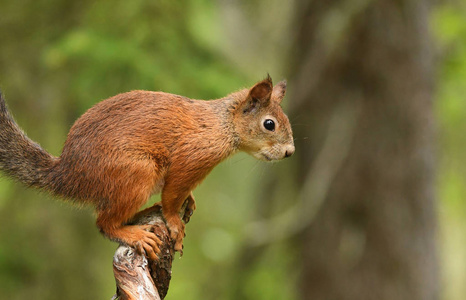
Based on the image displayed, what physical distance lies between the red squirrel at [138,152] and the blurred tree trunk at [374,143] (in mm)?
2947

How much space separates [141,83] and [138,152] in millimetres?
1549

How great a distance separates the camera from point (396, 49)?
20.2 ft

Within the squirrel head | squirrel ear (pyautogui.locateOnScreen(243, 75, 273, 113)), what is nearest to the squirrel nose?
the squirrel head

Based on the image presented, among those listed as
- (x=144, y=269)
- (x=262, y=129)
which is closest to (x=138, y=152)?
(x=144, y=269)

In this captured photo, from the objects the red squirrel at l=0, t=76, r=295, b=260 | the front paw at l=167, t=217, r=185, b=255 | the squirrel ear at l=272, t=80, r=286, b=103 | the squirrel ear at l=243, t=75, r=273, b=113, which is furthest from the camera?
the squirrel ear at l=272, t=80, r=286, b=103

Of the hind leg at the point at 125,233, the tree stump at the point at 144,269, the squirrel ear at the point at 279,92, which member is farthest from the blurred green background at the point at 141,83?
the squirrel ear at the point at 279,92

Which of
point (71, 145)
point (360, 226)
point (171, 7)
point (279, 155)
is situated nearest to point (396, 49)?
point (360, 226)

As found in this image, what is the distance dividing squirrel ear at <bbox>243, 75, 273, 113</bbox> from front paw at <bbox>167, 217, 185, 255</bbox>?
2.26 ft

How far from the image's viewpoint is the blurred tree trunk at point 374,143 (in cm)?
616

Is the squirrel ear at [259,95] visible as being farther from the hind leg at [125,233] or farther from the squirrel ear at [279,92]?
the hind leg at [125,233]

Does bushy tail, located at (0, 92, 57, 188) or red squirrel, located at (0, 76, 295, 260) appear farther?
bushy tail, located at (0, 92, 57, 188)

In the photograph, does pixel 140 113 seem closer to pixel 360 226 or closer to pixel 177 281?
pixel 360 226

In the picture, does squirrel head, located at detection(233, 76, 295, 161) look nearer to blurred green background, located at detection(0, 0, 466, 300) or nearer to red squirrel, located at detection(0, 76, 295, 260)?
red squirrel, located at detection(0, 76, 295, 260)

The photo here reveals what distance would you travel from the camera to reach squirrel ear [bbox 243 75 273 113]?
2988mm
